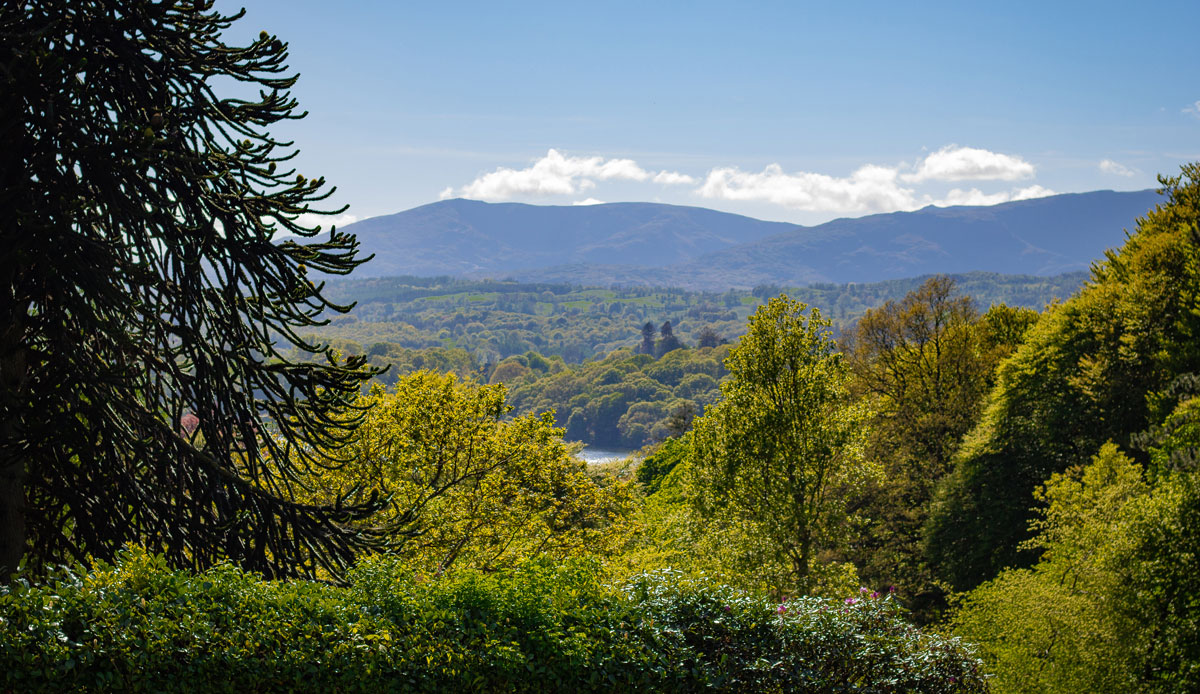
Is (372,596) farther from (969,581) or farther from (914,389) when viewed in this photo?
(914,389)

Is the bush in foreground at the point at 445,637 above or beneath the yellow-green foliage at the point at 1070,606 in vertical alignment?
above

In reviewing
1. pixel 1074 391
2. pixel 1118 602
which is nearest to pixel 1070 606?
pixel 1118 602

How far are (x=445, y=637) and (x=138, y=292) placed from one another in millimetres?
4472

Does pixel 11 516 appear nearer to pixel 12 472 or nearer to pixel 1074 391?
pixel 12 472

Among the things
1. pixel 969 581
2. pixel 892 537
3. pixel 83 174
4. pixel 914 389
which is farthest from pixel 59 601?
pixel 914 389

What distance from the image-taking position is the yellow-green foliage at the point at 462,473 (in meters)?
15.7

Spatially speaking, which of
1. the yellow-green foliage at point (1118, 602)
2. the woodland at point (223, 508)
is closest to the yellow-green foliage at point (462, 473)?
the woodland at point (223, 508)

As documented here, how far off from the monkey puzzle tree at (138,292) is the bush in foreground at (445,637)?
1270mm

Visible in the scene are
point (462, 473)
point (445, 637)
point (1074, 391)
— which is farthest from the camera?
point (1074, 391)

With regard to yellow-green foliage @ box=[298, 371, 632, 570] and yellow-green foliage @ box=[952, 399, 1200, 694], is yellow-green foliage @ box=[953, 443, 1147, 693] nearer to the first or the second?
yellow-green foliage @ box=[952, 399, 1200, 694]

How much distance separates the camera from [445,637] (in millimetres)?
6949

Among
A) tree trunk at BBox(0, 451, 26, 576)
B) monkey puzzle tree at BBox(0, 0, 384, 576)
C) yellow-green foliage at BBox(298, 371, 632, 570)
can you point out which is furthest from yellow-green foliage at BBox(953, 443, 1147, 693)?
tree trunk at BBox(0, 451, 26, 576)

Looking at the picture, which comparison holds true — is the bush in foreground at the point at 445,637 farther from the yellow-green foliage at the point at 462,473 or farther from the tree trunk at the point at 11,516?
the yellow-green foliage at the point at 462,473

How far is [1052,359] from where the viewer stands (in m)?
28.9
